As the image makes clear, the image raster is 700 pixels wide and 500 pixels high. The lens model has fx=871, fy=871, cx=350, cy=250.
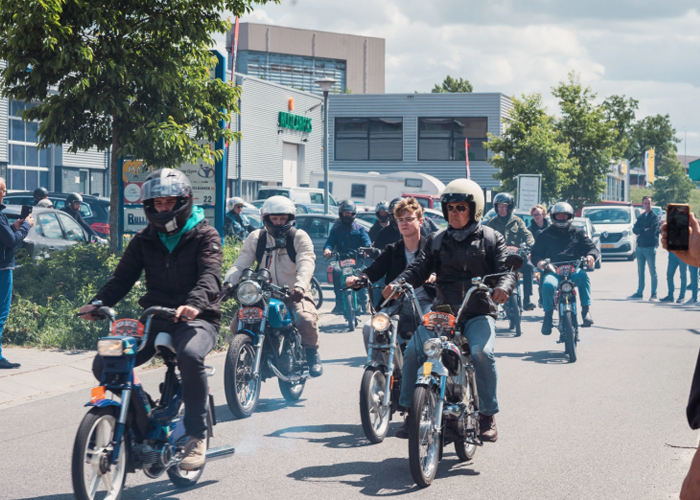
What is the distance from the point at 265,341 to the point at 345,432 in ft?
3.93

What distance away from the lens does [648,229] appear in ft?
55.9

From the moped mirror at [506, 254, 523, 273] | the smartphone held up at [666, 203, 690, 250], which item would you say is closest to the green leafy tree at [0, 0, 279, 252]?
the moped mirror at [506, 254, 523, 273]

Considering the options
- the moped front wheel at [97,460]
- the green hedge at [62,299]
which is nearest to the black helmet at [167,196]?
the moped front wheel at [97,460]

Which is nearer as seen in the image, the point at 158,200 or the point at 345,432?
the point at 158,200

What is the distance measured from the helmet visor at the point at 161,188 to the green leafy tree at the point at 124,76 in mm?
6442

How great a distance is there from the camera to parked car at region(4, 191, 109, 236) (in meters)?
19.8

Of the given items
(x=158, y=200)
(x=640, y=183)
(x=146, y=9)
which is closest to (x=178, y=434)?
(x=158, y=200)

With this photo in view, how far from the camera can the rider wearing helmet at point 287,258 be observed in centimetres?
774

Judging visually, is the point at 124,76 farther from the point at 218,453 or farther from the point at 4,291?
the point at 218,453

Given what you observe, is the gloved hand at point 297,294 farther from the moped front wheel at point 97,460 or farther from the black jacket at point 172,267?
the moped front wheel at point 97,460

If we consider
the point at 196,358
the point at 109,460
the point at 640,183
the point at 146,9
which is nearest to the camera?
the point at 109,460

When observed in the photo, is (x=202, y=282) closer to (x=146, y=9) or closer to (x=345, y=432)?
(x=345, y=432)

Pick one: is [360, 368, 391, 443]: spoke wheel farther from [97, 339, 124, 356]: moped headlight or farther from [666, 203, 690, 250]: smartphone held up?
[666, 203, 690, 250]: smartphone held up

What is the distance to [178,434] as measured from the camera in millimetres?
4918
